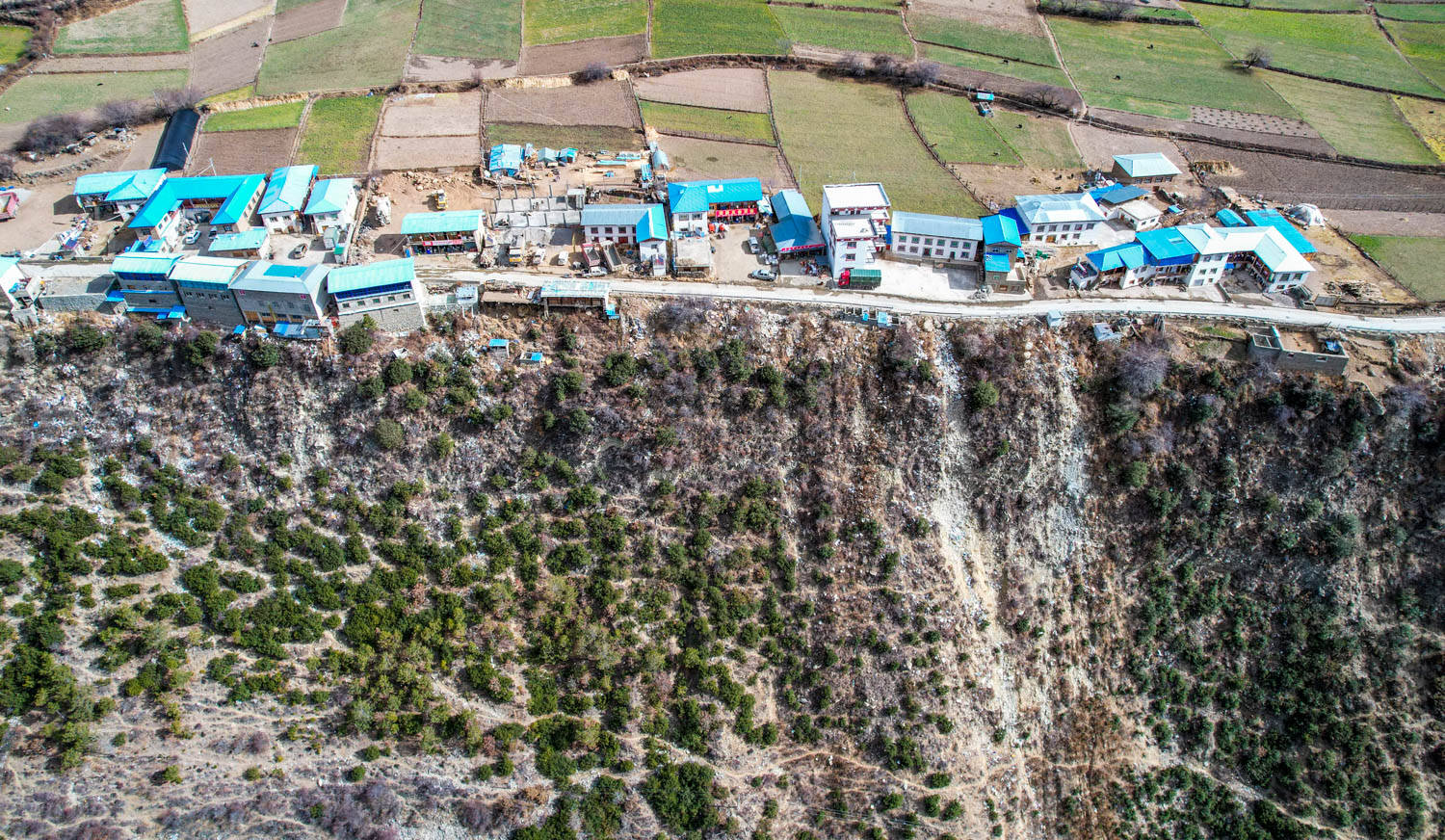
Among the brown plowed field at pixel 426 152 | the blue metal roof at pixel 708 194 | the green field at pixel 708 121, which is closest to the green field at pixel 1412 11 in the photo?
the green field at pixel 708 121

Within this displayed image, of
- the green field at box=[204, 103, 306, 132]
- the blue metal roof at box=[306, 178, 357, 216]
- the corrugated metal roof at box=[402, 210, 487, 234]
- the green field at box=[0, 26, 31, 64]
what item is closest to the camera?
the corrugated metal roof at box=[402, 210, 487, 234]

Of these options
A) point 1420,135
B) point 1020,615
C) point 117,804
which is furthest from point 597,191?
point 1420,135

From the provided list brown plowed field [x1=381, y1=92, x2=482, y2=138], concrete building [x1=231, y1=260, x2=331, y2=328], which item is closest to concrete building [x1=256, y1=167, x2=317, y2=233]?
concrete building [x1=231, y1=260, x2=331, y2=328]

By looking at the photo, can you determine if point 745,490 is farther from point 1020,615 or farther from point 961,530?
point 1020,615

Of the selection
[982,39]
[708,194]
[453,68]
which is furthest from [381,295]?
[982,39]

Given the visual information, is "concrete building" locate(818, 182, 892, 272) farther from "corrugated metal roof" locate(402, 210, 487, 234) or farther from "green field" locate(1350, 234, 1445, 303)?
"green field" locate(1350, 234, 1445, 303)

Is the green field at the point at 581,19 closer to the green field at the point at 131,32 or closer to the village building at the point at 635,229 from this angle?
the green field at the point at 131,32
